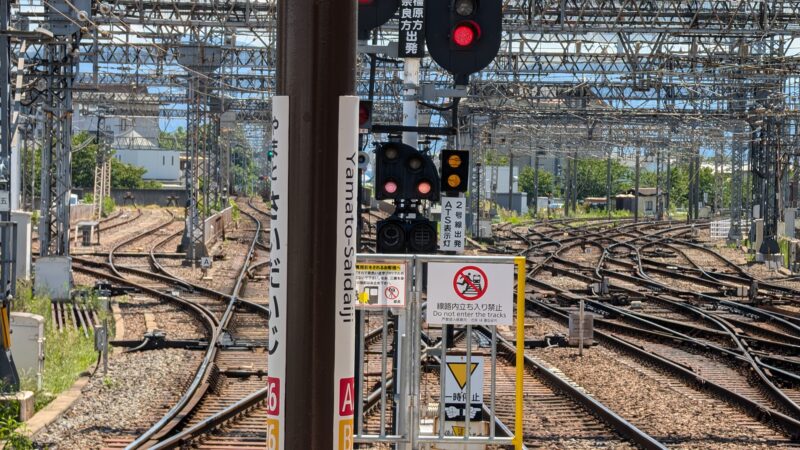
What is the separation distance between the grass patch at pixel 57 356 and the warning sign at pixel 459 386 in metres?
5.91

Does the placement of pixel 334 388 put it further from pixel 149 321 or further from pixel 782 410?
pixel 149 321

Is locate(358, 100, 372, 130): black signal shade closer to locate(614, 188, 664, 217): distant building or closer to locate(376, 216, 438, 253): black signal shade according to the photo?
locate(376, 216, 438, 253): black signal shade

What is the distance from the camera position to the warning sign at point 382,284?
646cm

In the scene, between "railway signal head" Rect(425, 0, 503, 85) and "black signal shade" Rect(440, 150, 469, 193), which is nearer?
"railway signal head" Rect(425, 0, 503, 85)

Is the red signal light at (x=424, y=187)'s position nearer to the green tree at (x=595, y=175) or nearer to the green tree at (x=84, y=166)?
the green tree at (x=84, y=166)

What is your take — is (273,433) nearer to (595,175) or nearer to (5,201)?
(5,201)

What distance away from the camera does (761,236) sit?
38.1 m

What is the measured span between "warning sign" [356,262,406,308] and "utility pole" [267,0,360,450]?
2935 millimetres

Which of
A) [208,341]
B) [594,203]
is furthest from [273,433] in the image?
[594,203]

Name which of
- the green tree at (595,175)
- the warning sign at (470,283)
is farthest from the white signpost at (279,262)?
the green tree at (595,175)

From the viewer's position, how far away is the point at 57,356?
14797 millimetres

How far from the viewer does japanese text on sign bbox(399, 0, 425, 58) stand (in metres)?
9.87

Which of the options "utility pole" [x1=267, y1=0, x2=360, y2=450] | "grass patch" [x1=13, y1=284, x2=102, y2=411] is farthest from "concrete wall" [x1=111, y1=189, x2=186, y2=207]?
"utility pole" [x1=267, y1=0, x2=360, y2=450]

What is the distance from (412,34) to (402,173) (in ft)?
4.78
